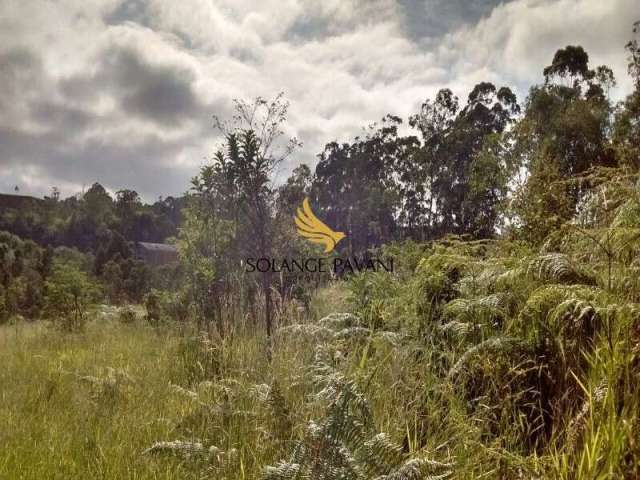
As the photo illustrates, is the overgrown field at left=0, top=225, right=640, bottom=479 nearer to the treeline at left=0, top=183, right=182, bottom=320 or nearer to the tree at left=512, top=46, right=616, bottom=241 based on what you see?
the treeline at left=0, top=183, right=182, bottom=320

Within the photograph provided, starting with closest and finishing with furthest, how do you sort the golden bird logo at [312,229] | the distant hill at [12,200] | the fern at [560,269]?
the fern at [560,269] → the golden bird logo at [312,229] → the distant hill at [12,200]

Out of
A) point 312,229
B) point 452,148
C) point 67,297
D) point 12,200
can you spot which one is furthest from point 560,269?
point 12,200

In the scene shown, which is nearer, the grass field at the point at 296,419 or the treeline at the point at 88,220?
the grass field at the point at 296,419

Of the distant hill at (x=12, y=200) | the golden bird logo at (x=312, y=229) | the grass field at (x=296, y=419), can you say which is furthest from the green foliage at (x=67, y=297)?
the distant hill at (x=12, y=200)

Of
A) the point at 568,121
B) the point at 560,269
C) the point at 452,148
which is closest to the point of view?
the point at 560,269

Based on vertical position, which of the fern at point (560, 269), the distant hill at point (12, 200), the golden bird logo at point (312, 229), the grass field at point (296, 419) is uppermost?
the distant hill at point (12, 200)

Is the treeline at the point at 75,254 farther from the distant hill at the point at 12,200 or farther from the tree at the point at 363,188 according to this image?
the tree at the point at 363,188

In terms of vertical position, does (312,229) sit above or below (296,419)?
above

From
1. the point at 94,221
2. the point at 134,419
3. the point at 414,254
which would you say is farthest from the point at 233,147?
the point at 94,221

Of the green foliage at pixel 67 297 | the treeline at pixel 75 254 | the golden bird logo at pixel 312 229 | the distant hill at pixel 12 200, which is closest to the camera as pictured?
the green foliage at pixel 67 297

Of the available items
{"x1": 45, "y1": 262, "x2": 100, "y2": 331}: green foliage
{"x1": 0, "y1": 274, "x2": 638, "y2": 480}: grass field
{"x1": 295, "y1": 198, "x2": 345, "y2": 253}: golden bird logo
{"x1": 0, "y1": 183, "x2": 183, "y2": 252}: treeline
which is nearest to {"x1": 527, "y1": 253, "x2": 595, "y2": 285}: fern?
{"x1": 0, "y1": 274, "x2": 638, "y2": 480}: grass field

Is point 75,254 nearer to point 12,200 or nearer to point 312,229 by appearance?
point 312,229

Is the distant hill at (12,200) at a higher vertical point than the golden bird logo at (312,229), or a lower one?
higher

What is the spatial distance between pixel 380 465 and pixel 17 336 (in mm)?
5747
